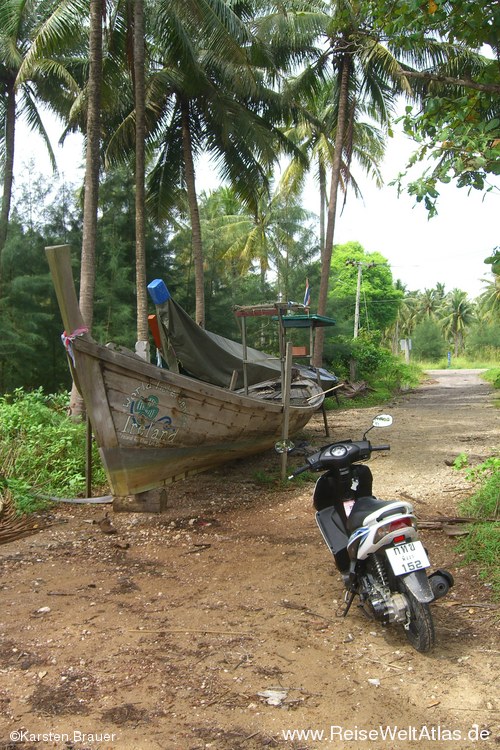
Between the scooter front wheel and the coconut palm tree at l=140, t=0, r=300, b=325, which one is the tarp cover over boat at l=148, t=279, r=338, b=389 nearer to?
the coconut palm tree at l=140, t=0, r=300, b=325

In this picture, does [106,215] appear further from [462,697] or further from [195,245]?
[462,697]

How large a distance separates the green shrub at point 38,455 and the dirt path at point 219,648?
90 centimetres

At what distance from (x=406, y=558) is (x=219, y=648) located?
1198 mm

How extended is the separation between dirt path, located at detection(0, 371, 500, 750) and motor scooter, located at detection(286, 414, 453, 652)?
234 millimetres

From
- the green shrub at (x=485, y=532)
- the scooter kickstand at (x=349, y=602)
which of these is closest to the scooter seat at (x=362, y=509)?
the scooter kickstand at (x=349, y=602)

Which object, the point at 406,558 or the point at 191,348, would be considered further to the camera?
the point at 191,348

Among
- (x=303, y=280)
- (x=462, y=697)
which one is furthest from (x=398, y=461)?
(x=303, y=280)

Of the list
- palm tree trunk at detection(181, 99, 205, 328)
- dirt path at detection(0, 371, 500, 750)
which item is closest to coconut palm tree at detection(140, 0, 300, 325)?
palm tree trunk at detection(181, 99, 205, 328)

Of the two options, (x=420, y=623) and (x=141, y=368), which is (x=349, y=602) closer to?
(x=420, y=623)

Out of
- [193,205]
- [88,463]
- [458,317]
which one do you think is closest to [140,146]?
[193,205]

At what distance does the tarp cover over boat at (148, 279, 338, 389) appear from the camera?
7.76 metres

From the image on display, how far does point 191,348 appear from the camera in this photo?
8336 millimetres

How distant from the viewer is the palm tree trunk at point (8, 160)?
45.8 feet

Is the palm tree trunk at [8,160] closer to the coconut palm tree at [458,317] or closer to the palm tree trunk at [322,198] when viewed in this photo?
the palm tree trunk at [322,198]
